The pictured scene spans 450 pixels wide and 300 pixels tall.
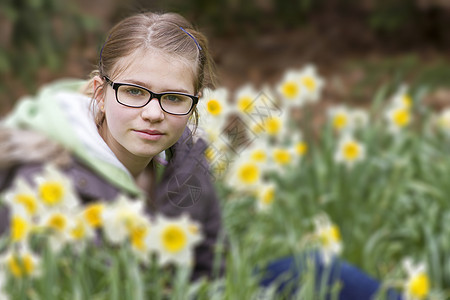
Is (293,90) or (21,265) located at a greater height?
(293,90)

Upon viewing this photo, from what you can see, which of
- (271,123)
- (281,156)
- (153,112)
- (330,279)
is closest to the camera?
(153,112)

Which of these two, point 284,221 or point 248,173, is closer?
point 248,173

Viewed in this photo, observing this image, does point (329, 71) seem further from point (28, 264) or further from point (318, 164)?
point (28, 264)

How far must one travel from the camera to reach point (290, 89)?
296 centimetres

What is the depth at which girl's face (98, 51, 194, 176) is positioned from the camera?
18 centimetres

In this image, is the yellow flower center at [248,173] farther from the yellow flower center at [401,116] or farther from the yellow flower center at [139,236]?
the yellow flower center at [401,116]

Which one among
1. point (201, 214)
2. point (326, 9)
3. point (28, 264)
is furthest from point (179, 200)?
point (326, 9)

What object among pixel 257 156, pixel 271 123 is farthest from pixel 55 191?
pixel 257 156

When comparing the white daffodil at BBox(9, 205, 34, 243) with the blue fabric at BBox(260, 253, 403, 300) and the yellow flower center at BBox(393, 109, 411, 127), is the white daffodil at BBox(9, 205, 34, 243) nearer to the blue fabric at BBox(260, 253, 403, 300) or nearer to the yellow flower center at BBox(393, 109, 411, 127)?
the blue fabric at BBox(260, 253, 403, 300)

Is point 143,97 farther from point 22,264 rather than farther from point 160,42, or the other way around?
point 22,264

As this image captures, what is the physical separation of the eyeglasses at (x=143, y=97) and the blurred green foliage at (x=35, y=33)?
297 centimetres

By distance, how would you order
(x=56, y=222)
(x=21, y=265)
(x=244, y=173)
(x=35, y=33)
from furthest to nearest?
1. (x=35, y=33)
2. (x=244, y=173)
3. (x=21, y=265)
4. (x=56, y=222)

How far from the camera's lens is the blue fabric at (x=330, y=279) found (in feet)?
7.61

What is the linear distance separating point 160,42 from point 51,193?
108 centimetres
